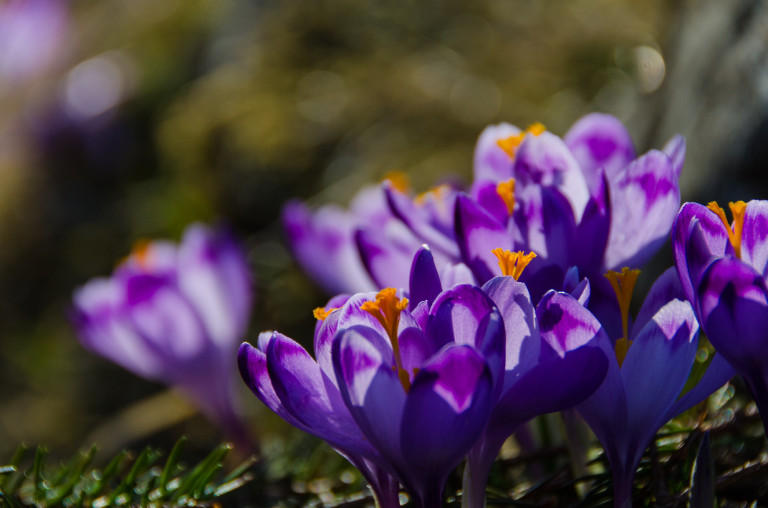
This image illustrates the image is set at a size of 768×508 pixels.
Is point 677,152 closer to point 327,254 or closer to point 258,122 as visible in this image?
point 327,254

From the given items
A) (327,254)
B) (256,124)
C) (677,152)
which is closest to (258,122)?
(256,124)

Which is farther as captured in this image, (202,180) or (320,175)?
(202,180)

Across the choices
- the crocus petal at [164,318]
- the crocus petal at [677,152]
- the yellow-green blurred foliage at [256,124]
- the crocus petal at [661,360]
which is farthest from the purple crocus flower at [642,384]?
the yellow-green blurred foliage at [256,124]

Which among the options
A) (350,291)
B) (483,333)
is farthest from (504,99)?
(483,333)

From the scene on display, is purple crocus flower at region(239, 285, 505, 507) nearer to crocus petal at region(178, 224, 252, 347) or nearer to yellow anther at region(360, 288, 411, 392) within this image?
yellow anther at region(360, 288, 411, 392)

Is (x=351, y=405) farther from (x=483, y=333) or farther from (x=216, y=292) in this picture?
(x=216, y=292)

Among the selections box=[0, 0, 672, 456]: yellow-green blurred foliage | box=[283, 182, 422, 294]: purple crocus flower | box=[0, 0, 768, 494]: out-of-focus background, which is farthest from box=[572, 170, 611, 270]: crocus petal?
box=[0, 0, 672, 456]: yellow-green blurred foliage

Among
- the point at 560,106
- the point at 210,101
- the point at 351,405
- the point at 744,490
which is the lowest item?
the point at 744,490
